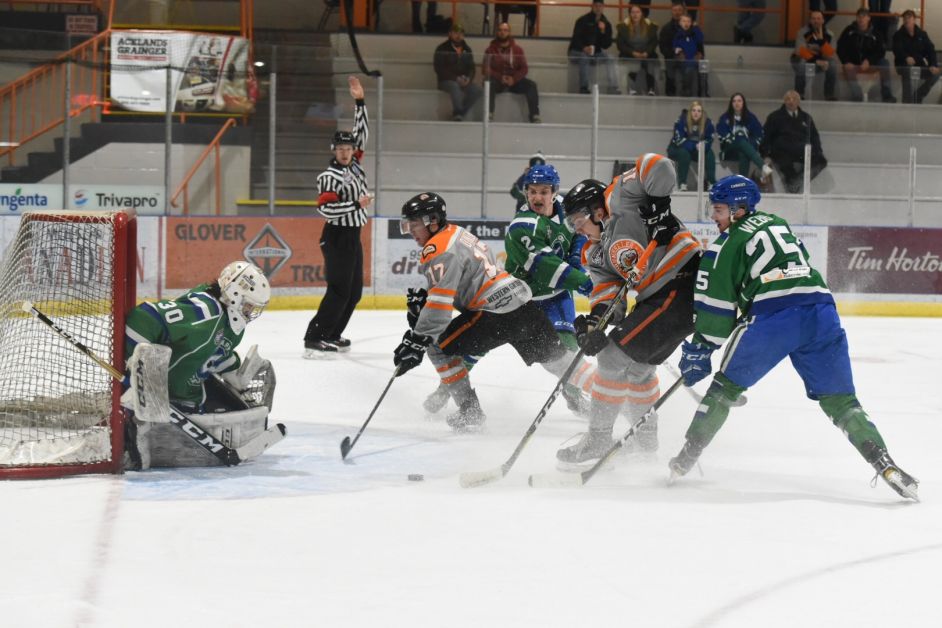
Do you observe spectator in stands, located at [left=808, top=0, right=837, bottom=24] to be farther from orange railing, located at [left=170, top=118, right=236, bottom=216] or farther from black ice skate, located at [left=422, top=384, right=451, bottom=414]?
black ice skate, located at [left=422, top=384, right=451, bottom=414]

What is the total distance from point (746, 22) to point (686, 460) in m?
11.3

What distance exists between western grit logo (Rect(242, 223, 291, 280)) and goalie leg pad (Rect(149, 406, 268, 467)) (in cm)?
576

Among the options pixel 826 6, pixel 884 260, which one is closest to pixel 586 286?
pixel 884 260

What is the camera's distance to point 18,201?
30.3ft

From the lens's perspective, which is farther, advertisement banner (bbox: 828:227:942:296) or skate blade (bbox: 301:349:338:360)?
advertisement banner (bbox: 828:227:942:296)

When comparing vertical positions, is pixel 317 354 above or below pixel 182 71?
below

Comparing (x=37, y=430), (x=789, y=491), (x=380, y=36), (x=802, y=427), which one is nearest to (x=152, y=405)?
(x=37, y=430)

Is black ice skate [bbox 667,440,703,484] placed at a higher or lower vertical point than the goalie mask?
lower

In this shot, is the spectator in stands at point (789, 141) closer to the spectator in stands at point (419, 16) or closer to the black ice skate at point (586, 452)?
the spectator in stands at point (419, 16)

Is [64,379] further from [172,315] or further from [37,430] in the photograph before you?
[172,315]

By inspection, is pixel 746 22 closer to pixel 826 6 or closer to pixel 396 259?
pixel 826 6

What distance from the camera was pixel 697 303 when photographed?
4.06m

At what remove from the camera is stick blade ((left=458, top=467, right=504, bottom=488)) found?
4.09m

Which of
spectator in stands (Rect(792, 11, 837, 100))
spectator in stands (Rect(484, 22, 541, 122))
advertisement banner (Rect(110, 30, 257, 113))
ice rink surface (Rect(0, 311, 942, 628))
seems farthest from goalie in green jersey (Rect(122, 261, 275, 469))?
spectator in stands (Rect(792, 11, 837, 100))
